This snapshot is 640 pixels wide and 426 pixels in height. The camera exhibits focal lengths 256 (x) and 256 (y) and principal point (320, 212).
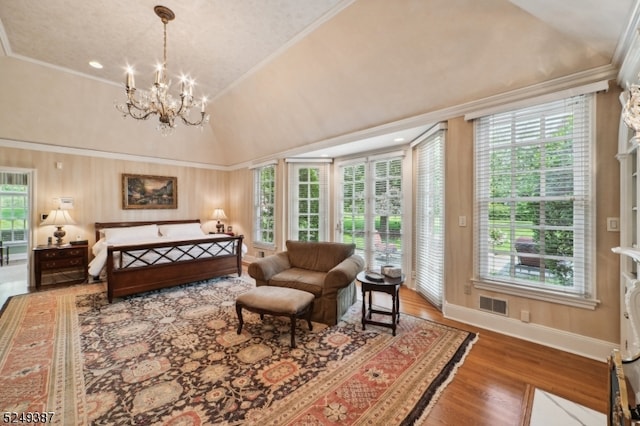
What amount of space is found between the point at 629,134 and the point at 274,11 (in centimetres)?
348

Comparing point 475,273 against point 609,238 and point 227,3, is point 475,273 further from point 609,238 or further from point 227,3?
point 227,3

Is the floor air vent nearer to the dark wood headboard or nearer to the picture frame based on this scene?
the dark wood headboard

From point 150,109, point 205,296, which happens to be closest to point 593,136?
point 150,109

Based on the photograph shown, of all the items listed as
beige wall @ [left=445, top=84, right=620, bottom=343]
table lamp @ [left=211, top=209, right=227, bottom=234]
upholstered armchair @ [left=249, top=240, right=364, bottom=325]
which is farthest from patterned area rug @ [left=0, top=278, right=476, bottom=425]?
table lamp @ [left=211, top=209, right=227, bottom=234]

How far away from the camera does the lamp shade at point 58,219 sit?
4512 mm

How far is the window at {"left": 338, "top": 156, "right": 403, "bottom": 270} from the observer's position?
467 centimetres

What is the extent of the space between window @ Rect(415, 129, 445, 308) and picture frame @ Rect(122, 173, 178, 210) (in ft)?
18.6

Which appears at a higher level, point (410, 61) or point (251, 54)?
point (251, 54)

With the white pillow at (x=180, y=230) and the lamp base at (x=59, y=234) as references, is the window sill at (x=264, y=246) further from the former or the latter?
the lamp base at (x=59, y=234)

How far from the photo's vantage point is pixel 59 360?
2.31 m

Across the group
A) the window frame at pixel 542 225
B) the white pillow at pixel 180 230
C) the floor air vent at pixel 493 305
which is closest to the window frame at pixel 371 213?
the window frame at pixel 542 225

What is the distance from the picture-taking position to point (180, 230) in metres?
5.92

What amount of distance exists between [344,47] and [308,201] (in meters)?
3.18

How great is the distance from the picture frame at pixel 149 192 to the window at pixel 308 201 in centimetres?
A: 305
